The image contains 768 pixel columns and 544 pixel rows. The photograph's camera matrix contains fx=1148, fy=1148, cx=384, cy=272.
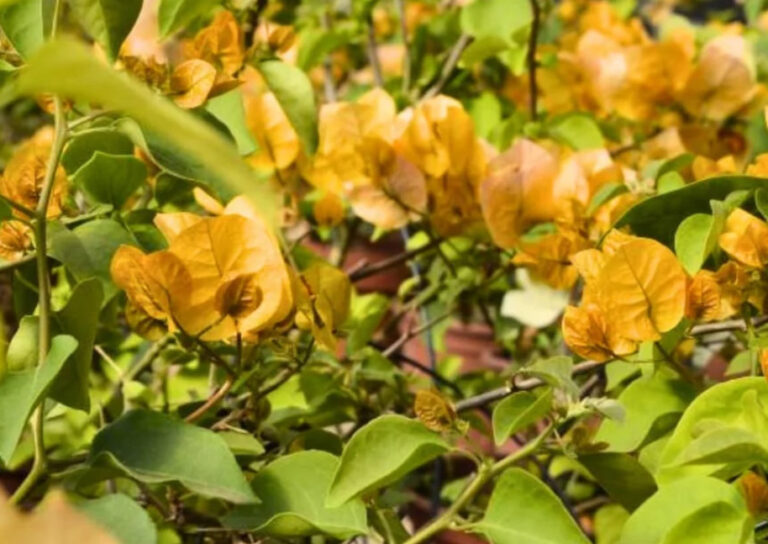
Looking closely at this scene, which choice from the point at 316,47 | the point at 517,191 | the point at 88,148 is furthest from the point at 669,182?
the point at 316,47

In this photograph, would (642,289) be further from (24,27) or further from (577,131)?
(577,131)

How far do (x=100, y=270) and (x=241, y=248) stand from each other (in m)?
0.09

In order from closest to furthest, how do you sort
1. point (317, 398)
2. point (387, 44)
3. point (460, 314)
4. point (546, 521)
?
point (546, 521) < point (317, 398) < point (460, 314) < point (387, 44)

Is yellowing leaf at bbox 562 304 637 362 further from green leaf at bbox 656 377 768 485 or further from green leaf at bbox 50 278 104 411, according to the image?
green leaf at bbox 50 278 104 411

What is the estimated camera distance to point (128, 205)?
2.51 feet

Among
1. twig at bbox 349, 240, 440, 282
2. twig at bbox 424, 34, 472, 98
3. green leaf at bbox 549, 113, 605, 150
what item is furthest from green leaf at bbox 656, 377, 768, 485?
twig at bbox 424, 34, 472, 98

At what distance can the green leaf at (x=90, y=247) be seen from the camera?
502 millimetres

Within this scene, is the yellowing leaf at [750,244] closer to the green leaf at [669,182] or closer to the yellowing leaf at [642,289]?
the yellowing leaf at [642,289]

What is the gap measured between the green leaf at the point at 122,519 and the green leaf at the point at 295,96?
0.95ft

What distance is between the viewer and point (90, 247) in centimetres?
51

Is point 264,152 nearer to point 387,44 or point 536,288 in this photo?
point 536,288

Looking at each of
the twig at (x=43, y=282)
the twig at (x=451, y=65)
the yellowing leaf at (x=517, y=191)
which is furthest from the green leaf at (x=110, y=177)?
the twig at (x=451, y=65)

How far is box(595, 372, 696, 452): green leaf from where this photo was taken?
20.1 inches

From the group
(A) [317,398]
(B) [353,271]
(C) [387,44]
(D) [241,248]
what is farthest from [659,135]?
(C) [387,44]
